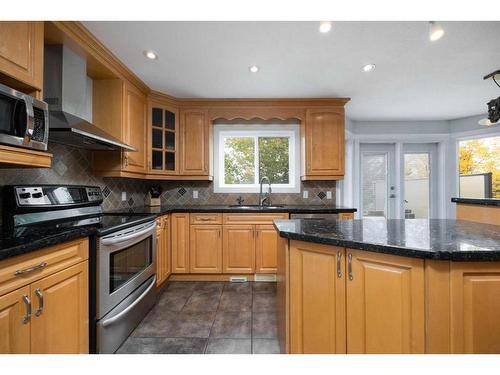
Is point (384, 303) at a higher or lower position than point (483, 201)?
lower

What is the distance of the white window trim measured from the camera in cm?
348

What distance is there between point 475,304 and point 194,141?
3.03m

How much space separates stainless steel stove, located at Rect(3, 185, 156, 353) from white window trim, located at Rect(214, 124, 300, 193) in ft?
5.30

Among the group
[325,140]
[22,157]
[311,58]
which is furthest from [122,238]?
[325,140]

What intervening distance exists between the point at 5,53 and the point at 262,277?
9.33ft

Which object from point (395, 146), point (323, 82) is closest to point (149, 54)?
point (323, 82)

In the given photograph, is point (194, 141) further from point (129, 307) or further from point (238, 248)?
point (129, 307)

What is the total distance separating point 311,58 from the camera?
7.09ft

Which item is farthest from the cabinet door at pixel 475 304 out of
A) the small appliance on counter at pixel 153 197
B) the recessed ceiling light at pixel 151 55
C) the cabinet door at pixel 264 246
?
the small appliance on counter at pixel 153 197

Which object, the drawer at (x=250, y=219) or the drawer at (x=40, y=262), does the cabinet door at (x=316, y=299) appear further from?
the drawer at (x=250, y=219)

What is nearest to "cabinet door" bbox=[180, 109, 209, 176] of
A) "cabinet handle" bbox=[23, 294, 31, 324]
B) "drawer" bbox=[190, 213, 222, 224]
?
"drawer" bbox=[190, 213, 222, 224]

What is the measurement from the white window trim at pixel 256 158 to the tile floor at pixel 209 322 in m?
1.42

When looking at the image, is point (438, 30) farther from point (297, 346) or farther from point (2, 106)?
point (2, 106)

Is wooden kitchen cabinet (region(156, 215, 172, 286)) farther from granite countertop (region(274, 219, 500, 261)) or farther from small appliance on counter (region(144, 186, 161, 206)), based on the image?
granite countertop (region(274, 219, 500, 261))
